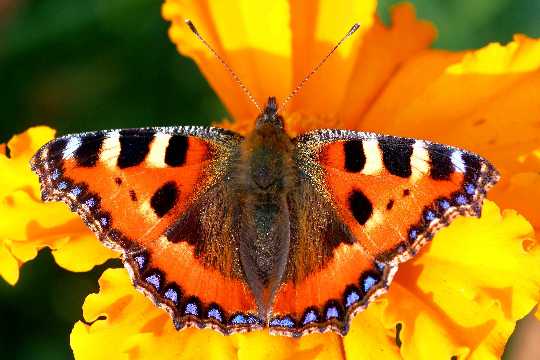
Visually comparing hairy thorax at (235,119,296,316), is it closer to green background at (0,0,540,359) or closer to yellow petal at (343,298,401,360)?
yellow petal at (343,298,401,360)

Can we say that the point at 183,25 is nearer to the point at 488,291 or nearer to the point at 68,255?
the point at 68,255

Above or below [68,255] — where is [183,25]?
above

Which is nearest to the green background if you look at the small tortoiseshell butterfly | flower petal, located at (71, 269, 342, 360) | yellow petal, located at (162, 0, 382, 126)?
yellow petal, located at (162, 0, 382, 126)

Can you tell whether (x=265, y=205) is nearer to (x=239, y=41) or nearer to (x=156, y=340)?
(x=156, y=340)

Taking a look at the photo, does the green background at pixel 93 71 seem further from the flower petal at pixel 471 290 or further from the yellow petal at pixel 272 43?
the flower petal at pixel 471 290

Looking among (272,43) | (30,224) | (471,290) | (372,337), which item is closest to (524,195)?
(471,290)

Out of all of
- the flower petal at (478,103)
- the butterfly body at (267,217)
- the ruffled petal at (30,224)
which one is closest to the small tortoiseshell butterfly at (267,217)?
the butterfly body at (267,217)

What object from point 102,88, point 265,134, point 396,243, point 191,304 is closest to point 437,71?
point 265,134
